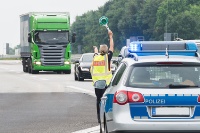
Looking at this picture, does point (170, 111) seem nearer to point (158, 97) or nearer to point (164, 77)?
point (158, 97)

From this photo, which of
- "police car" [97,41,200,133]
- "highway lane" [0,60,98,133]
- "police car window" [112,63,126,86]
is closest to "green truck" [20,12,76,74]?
"highway lane" [0,60,98,133]

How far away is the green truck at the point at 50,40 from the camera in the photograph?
1812 inches

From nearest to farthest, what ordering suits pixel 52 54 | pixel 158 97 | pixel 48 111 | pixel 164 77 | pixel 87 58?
pixel 158 97 → pixel 164 77 → pixel 48 111 → pixel 87 58 → pixel 52 54

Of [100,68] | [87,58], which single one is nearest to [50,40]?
[87,58]

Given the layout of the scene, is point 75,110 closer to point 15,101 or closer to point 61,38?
point 15,101

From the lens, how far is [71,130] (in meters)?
14.9

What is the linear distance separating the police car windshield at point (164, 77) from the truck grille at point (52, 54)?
35.6 meters

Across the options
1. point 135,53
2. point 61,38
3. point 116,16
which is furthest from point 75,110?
point 116,16

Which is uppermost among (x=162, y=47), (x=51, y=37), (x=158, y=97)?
(x=162, y=47)

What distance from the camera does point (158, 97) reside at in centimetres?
1048

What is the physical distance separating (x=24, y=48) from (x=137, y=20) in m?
135

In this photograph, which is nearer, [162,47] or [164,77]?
[164,77]

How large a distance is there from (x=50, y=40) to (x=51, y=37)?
180 millimetres

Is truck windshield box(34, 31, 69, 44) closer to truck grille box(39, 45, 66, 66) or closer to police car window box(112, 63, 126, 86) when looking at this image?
truck grille box(39, 45, 66, 66)
